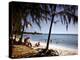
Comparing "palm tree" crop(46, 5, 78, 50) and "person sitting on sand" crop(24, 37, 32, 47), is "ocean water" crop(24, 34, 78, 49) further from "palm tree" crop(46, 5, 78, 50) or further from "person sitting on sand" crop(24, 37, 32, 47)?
"palm tree" crop(46, 5, 78, 50)

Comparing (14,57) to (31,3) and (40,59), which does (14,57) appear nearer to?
(40,59)

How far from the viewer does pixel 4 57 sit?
5.60 feet

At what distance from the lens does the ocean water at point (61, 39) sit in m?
1.80

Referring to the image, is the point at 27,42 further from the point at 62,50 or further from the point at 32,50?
the point at 62,50

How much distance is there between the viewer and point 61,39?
1875 mm

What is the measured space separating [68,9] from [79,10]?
13cm

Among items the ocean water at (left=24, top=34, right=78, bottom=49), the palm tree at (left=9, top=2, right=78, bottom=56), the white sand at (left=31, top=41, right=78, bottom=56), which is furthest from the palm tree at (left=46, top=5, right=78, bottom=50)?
the white sand at (left=31, top=41, right=78, bottom=56)

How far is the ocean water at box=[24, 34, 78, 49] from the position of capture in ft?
5.89

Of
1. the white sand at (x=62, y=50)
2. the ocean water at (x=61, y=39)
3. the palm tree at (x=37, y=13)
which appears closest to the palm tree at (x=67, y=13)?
the palm tree at (x=37, y=13)

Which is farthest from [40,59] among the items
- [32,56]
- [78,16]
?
[78,16]

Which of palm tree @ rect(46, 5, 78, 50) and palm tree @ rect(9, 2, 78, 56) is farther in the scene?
palm tree @ rect(46, 5, 78, 50)

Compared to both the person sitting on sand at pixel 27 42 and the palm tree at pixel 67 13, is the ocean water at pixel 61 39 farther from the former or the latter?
the palm tree at pixel 67 13

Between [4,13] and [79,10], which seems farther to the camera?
[79,10]

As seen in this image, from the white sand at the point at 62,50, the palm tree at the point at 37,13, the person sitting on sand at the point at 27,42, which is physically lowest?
the white sand at the point at 62,50
